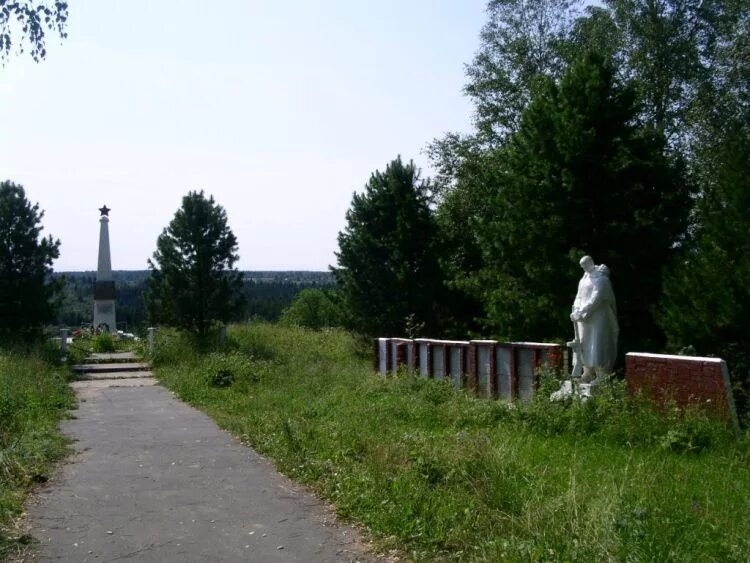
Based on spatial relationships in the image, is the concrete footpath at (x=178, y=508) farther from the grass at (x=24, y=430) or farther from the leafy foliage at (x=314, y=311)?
the leafy foliage at (x=314, y=311)

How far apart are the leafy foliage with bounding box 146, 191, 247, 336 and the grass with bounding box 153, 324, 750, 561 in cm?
1119

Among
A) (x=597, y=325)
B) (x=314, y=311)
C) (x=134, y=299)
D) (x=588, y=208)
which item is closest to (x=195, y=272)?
(x=588, y=208)

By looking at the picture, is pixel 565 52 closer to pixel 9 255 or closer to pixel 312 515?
pixel 9 255

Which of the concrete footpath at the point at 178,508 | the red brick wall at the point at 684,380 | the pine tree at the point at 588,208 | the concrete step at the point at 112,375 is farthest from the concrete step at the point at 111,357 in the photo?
the red brick wall at the point at 684,380

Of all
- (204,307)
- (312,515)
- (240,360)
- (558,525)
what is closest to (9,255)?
(204,307)

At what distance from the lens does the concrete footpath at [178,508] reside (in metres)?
6.41

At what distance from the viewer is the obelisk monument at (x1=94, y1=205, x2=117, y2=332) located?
37656 mm

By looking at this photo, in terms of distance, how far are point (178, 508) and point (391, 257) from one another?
60.1ft

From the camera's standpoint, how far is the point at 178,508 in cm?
773

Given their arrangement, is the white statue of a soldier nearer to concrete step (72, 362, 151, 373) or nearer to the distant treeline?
concrete step (72, 362, 151, 373)

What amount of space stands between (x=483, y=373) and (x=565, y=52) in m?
14.7

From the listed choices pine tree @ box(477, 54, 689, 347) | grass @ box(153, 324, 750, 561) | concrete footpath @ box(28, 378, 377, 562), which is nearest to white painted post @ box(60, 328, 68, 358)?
grass @ box(153, 324, 750, 561)

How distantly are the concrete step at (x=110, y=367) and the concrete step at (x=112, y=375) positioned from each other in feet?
1.11

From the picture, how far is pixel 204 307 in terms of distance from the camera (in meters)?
25.9
